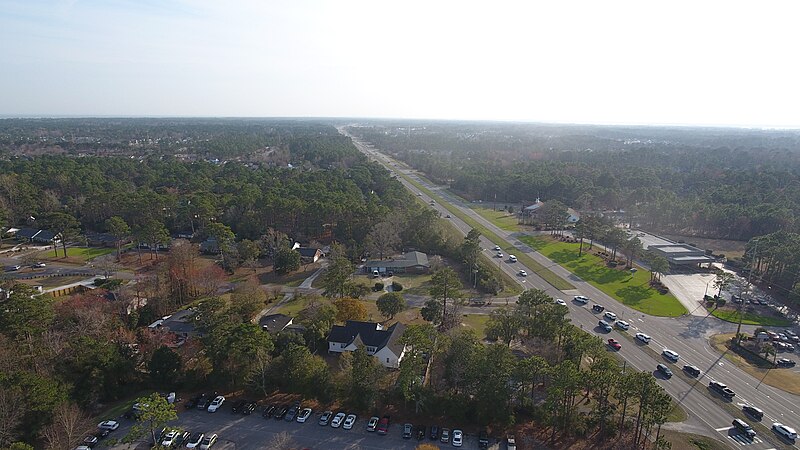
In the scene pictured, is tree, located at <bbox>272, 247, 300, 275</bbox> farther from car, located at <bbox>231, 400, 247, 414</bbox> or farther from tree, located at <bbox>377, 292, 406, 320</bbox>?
car, located at <bbox>231, 400, 247, 414</bbox>

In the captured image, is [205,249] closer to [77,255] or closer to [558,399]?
[77,255]

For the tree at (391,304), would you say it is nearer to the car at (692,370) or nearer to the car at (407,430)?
the car at (407,430)

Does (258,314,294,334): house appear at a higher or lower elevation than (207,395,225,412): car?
higher

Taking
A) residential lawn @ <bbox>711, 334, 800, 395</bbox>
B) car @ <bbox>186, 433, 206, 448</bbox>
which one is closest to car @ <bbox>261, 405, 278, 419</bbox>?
car @ <bbox>186, 433, 206, 448</bbox>

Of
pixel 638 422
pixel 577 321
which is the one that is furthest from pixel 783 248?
pixel 638 422

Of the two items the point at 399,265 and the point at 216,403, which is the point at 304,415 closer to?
the point at 216,403

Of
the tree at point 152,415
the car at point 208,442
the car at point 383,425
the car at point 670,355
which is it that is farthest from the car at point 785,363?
the tree at point 152,415
